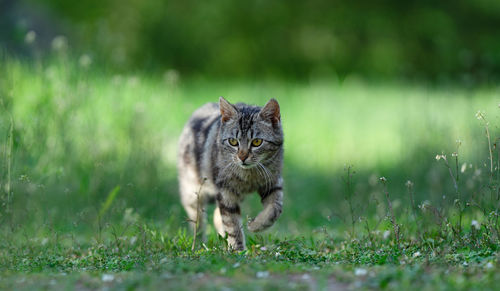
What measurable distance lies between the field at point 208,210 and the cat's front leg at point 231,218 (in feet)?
0.65

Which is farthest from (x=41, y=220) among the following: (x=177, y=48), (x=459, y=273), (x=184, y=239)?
(x=177, y=48)

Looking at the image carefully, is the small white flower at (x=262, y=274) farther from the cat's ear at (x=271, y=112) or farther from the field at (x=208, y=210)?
the cat's ear at (x=271, y=112)

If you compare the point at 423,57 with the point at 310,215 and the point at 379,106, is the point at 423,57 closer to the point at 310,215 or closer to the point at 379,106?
the point at 379,106

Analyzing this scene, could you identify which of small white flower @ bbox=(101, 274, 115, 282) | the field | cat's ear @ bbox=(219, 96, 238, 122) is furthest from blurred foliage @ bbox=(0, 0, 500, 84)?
small white flower @ bbox=(101, 274, 115, 282)

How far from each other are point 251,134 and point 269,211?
2.41ft

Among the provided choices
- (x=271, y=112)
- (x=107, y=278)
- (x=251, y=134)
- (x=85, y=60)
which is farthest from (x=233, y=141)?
(x=85, y=60)

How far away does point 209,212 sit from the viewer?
23.7ft

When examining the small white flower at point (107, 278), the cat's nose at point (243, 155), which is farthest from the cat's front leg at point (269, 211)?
the small white flower at point (107, 278)

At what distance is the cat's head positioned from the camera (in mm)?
5539

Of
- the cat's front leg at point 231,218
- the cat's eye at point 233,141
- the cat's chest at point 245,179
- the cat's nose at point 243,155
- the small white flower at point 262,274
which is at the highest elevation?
the cat's eye at point 233,141

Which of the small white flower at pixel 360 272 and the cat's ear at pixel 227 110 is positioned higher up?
the cat's ear at pixel 227 110

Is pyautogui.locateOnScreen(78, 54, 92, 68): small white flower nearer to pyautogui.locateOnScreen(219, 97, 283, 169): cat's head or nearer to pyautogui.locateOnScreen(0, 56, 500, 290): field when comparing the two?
pyautogui.locateOnScreen(0, 56, 500, 290): field

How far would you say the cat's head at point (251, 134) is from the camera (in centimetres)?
554

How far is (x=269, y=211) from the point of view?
5426 mm
